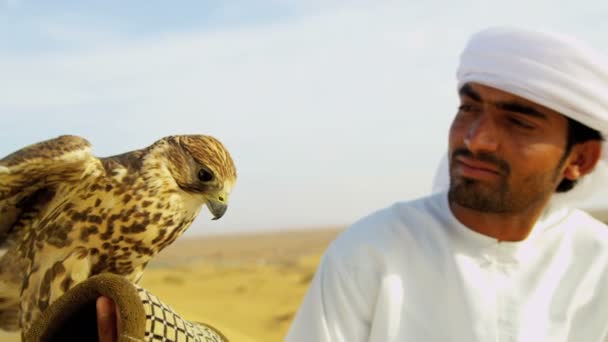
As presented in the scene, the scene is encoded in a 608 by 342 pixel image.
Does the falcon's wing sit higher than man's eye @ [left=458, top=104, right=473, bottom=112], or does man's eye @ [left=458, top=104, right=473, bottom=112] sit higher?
man's eye @ [left=458, top=104, right=473, bottom=112]

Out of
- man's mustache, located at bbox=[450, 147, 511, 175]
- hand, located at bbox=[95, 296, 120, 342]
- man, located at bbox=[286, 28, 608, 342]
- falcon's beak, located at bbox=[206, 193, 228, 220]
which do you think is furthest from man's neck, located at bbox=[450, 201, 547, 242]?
hand, located at bbox=[95, 296, 120, 342]

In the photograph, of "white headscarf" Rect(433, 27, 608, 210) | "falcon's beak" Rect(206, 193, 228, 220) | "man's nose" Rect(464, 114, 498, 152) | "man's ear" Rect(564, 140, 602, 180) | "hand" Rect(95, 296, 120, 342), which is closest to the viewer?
"hand" Rect(95, 296, 120, 342)

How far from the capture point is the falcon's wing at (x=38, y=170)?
3.07m

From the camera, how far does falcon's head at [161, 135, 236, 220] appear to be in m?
3.05

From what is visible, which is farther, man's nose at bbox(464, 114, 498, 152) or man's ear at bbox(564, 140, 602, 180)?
man's ear at bbox(564, 140, 602, 180)

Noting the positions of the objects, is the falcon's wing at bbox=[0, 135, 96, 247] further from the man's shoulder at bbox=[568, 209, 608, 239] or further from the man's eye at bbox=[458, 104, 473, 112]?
the man's shoulder at bbox=[568, 209, 608, 239]

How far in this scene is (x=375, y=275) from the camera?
235 centimetres

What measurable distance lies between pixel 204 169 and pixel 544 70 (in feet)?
4.20

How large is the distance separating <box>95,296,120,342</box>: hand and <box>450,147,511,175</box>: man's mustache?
1036 mm

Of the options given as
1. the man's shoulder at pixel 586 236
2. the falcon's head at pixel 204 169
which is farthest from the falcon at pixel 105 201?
the man's shoulder at pixel 586 236

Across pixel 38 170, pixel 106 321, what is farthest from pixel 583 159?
pixel 38 170

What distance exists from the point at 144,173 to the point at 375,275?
3.76 ft

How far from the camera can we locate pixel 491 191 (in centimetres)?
236

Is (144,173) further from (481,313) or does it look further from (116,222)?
(481,313)
